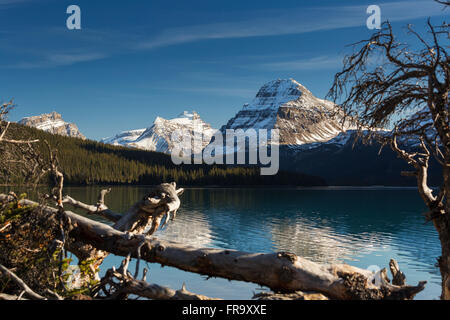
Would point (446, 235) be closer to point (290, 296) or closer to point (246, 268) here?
point (290, 296)

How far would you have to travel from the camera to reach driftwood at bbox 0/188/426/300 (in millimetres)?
6305

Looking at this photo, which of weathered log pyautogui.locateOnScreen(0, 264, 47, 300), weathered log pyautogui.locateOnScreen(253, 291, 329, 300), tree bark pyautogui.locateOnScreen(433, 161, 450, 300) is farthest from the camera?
tree bark pyautogui.locateOnScreen(433, 161, 450, 300)

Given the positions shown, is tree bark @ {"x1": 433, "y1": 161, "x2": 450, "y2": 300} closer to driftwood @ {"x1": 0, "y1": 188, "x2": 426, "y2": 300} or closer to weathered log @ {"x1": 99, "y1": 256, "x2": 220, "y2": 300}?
driftwood @ {"x1": 0, "y1": 188, "x2": 426, "y2": 300}

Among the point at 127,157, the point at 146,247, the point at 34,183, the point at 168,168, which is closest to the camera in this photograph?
the point at 146,247

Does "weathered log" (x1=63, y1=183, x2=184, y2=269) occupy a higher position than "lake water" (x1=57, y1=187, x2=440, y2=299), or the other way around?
"weathered log" (x1=63, y1=183, x2=184, y2=269)

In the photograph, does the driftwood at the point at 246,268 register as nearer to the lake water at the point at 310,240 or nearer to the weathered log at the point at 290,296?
the weathered log at the point at 290,296

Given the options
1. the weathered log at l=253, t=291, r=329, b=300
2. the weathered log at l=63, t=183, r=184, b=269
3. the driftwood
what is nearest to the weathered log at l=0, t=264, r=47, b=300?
the driftwood

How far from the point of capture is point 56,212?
792 centimetres

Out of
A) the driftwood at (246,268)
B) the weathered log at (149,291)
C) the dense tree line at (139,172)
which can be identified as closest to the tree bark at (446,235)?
the driftwood at (246,268)

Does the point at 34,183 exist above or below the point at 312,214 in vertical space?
above

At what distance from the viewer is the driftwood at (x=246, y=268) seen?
6.30 m
